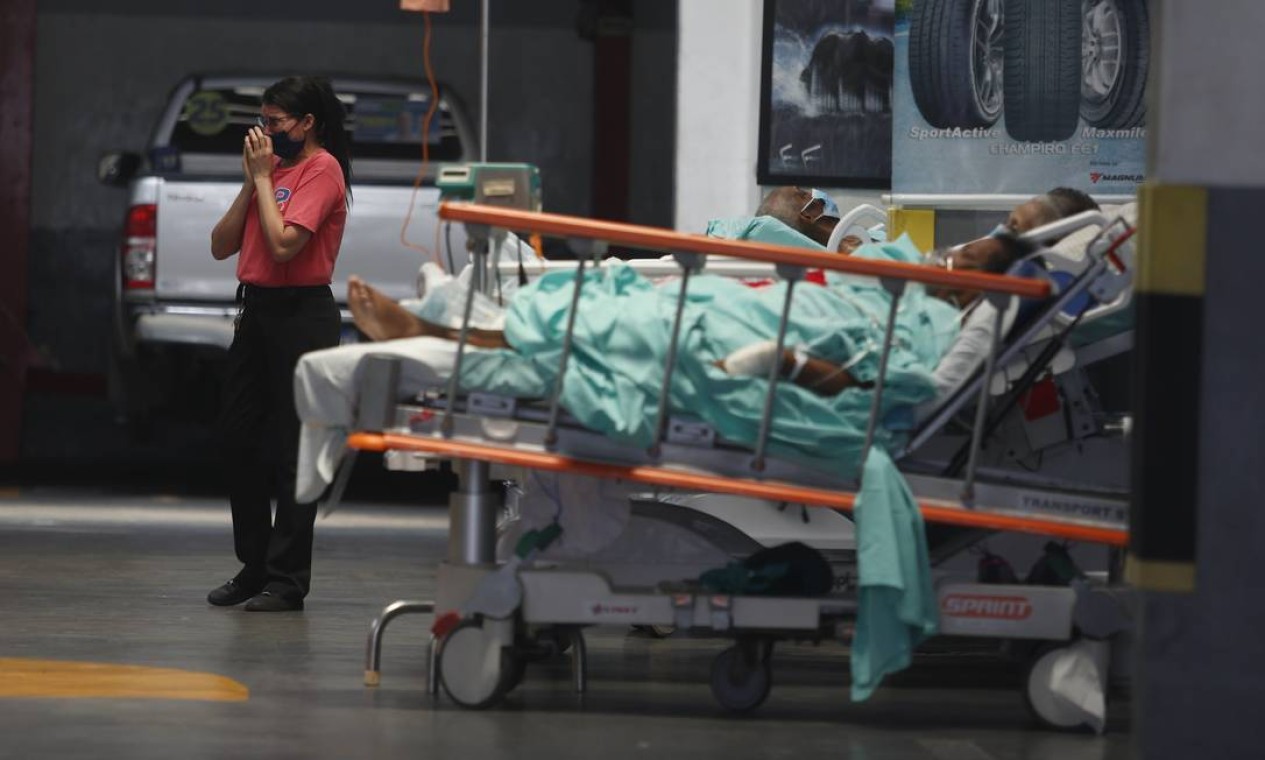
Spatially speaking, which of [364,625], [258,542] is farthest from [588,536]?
[258,542]

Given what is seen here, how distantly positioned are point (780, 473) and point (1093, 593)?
35.0 inches

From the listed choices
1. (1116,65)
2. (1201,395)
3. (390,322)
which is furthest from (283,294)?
(1201,395)

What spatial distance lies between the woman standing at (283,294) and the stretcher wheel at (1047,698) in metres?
2.93

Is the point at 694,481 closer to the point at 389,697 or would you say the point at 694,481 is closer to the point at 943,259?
the point at 389,697

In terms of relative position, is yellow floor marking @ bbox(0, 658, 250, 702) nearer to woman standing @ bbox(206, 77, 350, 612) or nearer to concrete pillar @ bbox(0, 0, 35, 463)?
woman standing @ bbox(206, 77, 350, 612)

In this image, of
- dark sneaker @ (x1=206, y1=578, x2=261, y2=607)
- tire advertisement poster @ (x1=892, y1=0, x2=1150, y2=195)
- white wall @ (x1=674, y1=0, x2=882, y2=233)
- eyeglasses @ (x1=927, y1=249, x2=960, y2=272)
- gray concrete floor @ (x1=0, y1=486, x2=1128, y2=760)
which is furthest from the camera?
white wall @ (x1=674, y1=0, x2=882, y2=233)

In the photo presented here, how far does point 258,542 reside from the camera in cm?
821

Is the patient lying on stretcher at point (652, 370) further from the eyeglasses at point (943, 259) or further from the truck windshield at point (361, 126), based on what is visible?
the truck windshield at point (361, 126)

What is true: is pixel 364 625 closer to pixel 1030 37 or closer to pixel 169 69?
pixel 1030 37

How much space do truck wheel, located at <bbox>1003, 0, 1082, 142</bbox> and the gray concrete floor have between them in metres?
2.39

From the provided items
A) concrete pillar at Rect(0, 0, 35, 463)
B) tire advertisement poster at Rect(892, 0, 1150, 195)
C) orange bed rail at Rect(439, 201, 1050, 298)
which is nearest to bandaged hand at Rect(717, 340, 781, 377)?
orange bed rail at Rect(439, 201, 1050, 298)

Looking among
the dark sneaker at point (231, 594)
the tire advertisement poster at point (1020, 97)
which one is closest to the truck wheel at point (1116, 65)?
the tire advertisement poster at point (1020, 97)

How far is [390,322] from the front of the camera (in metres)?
6.15

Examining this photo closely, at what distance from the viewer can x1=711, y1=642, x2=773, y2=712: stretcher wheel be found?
20.0ft
